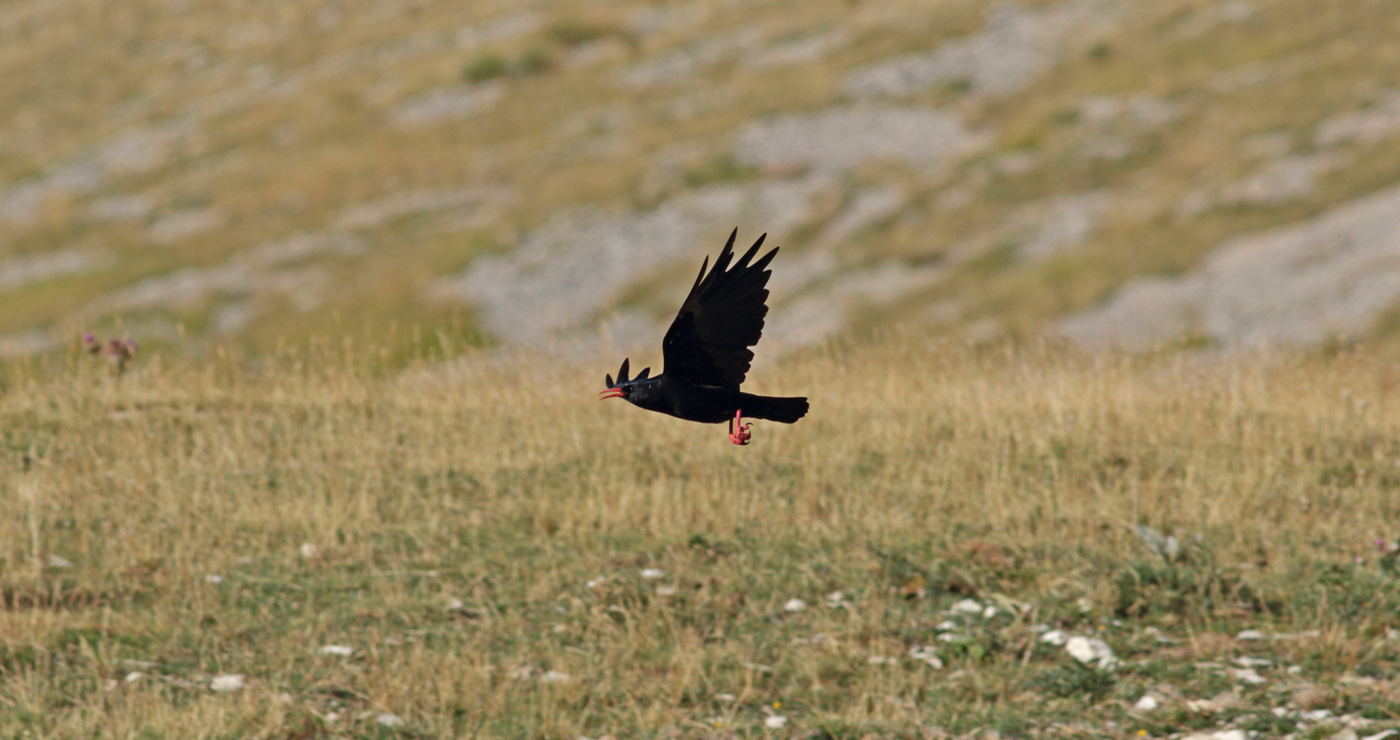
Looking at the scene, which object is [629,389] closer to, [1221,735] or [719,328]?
[719,328]

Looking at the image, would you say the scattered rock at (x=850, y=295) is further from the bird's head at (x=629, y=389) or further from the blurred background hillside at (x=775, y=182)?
the bird's head at (x=629, y=389)

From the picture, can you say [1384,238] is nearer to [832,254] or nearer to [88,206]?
[832,254]

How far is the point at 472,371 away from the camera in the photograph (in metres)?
12.4

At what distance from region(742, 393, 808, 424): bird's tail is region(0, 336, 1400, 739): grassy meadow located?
3845 mm

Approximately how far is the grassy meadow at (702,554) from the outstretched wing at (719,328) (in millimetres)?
3688

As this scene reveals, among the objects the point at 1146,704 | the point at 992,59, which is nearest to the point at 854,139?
the point at 992,59

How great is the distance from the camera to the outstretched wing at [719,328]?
10.9 feet

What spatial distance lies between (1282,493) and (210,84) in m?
54.4

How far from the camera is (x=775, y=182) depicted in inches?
1353

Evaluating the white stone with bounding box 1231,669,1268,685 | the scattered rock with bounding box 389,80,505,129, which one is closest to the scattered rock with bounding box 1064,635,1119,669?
the white stone with bounding box 1231,669,1268,685

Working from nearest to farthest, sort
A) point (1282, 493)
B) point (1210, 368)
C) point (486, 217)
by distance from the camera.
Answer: point (1282, 493), point (1210, 368), point (486, 217)

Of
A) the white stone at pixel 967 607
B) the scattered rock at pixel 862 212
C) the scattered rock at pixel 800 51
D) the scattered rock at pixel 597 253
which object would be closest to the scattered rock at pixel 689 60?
the scattered rock at pixel 800 51

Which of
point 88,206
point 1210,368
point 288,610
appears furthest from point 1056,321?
point 88,206

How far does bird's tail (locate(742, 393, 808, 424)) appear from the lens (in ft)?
9.87
